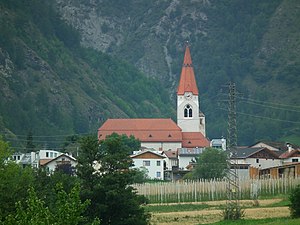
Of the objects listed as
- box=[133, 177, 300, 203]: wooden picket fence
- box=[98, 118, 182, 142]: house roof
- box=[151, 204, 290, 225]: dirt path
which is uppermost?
box=[98, 118, 182, 142]: house roof

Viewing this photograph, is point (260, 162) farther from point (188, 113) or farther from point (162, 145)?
point (188, 113)

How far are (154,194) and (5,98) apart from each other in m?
92.2

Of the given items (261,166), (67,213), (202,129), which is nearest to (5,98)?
(202,129)

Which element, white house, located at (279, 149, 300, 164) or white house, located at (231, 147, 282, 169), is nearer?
white house, located at (279, 149, 300, 164)

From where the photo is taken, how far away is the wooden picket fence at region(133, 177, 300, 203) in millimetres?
104500

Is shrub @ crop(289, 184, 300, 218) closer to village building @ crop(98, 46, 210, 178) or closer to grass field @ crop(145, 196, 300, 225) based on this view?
grass field @ crop(145, 196, 300, 225)

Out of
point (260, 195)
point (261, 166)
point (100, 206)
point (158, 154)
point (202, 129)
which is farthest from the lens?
point (202, 129)

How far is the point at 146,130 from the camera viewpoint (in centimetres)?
17862

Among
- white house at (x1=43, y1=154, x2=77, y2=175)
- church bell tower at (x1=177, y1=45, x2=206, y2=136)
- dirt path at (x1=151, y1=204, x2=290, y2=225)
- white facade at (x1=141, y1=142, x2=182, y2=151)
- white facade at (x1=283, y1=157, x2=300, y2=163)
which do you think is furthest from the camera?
church bell tower at (x1=177, y1=45, x2=206, y2=136)

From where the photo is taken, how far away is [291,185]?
105500 millimetres

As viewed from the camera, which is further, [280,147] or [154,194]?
[280,147]

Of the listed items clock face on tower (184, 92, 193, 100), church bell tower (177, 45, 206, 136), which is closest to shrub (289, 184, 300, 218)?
church bell tower (177, 45, 206, 136)

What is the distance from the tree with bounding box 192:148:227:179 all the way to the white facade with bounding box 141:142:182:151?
41753mm

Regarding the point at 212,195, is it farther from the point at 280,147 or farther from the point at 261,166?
the point at 280,147
